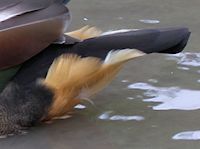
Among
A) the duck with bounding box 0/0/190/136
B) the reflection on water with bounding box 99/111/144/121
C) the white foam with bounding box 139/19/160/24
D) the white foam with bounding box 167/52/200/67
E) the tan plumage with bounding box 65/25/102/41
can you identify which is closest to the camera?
the duck with bounding box 0/0/190/136

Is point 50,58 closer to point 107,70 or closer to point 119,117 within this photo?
point 107,70

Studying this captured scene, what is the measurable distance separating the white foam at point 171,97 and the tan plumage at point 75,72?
341mm

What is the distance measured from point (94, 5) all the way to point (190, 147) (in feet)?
6.67

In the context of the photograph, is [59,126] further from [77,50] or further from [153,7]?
[153,7]

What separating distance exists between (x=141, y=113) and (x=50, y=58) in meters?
0.51

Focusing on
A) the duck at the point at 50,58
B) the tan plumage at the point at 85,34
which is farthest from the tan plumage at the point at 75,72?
the tan plumage at the point at 85,34

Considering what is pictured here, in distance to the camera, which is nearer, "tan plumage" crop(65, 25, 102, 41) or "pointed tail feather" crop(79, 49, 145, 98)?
"pointed tail feather" crop(79, 49, 145, 98)

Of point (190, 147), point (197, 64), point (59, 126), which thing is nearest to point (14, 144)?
point (59, 126)

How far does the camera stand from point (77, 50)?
3.54 metres

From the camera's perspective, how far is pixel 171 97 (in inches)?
150

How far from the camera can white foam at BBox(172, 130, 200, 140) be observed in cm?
342

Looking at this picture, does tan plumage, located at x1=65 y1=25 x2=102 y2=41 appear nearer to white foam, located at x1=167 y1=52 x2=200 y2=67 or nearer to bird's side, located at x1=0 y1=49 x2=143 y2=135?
bird's side, located at x1=0 y1=49 x2=143 y2=135

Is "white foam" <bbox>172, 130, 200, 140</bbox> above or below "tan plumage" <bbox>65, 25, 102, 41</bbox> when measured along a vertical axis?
below

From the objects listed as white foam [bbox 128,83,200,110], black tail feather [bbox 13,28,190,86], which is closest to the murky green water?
white foam [bbox 128,83,200,110]
